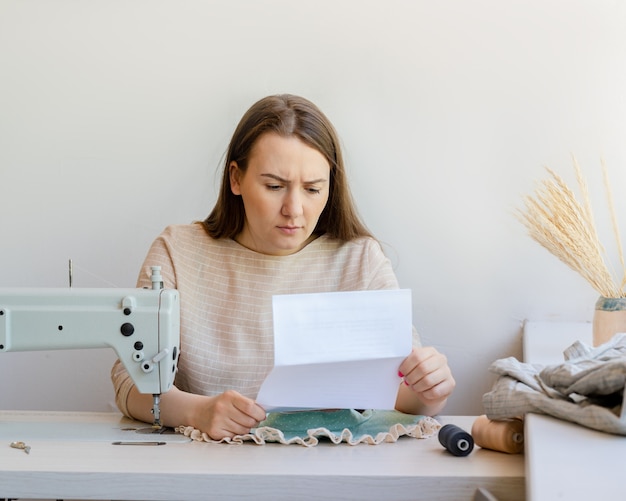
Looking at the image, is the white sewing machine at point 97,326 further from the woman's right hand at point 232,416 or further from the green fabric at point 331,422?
the green fabric at point 331,422

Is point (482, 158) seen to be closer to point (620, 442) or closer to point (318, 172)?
point (318, 172)

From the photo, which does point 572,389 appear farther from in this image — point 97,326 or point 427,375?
point 97,326

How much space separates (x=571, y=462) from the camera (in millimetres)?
1099

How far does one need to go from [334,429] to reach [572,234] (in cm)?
78

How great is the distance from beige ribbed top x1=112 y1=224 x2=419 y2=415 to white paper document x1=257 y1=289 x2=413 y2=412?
483mm

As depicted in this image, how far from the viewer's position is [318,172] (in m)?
1.91

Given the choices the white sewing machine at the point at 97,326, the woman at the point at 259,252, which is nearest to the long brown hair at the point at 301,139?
the woman at the point at 259,252

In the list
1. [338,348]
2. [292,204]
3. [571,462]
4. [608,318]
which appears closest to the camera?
[571,462]

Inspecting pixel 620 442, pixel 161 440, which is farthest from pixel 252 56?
pixel 620 442

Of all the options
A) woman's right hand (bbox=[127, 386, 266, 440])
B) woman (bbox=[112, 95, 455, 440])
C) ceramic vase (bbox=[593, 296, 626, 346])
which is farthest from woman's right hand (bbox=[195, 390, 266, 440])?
ceramic vase (bbox=[593, 296, 626, 346])

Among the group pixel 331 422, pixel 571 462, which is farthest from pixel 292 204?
pixel 571 462

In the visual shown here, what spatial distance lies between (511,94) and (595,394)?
3.90ft

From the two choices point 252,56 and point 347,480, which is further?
point 252,56

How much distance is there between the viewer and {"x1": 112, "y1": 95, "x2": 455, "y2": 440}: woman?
1910 mm
